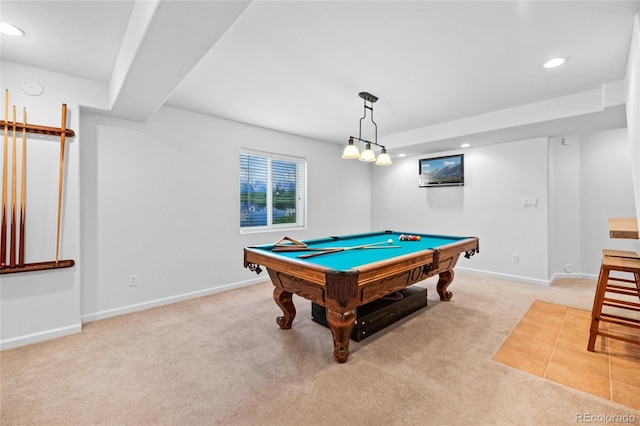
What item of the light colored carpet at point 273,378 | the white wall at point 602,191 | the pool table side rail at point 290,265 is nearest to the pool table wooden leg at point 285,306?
the light colored carpet at point 273,378

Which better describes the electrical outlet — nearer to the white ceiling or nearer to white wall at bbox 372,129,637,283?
the white ceiling

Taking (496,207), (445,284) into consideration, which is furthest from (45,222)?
(496,207)

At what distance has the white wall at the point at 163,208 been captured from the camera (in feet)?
9.41

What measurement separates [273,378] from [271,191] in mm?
2992

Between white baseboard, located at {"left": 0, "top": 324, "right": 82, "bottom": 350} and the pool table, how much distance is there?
176 centimetres

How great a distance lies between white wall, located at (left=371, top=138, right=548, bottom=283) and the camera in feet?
13.1

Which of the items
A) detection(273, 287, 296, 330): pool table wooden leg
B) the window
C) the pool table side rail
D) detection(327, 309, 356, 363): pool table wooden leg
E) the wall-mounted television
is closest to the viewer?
the pool table side rail

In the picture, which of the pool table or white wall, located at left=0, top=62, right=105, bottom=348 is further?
white wall, located at left=0, top=62, right=105, bottom=348

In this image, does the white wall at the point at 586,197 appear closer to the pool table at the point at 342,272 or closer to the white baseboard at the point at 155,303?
the pool table at the point at 342,272

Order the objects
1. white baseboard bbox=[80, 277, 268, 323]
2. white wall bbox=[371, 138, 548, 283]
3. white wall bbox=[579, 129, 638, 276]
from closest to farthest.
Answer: white baseboard bbox=[80, 277, 268, 323]
white wall bbox=[579, 129, 638, 276]
white wall bbox=[371, 138, 548, 283]

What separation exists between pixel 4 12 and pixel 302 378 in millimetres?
3062

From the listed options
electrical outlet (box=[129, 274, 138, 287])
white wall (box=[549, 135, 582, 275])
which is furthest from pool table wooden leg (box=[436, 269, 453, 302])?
electrical outlet (box=[129, 274, 138, 287])

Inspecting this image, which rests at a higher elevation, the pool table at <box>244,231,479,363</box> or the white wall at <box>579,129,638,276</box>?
the white wall at <box>579,129,638,276</box>

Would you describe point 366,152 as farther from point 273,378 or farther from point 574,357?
point 574,357
